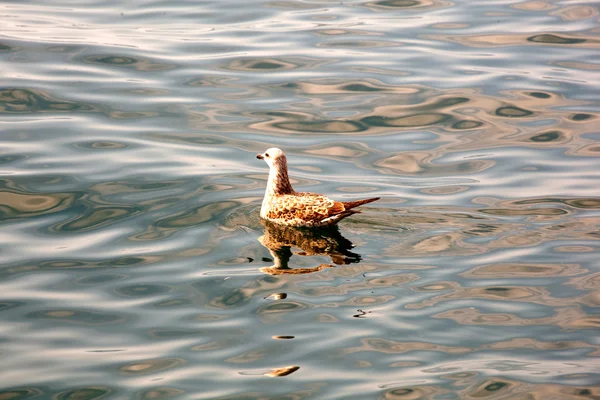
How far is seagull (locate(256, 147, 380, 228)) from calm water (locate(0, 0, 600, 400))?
258 millimetres

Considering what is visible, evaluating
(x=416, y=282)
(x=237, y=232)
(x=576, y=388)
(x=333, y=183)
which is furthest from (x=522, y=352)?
(x=333, y=183)

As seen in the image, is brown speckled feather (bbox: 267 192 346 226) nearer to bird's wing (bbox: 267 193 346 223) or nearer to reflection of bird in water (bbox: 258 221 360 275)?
bird's wing (bbox: 267 193 346 223)

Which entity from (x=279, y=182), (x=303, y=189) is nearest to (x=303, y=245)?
(x=279, y=182)

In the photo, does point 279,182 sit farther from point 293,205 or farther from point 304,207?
point 304,207

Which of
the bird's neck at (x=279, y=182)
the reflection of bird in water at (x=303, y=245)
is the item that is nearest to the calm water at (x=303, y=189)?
the reflection of bird in water at (x=303, y=245)

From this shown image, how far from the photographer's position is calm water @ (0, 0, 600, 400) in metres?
9.44

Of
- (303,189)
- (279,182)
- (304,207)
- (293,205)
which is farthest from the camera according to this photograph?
(303,189)

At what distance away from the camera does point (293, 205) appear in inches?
506

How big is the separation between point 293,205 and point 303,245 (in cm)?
65

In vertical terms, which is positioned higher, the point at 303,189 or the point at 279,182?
the point at 279,182

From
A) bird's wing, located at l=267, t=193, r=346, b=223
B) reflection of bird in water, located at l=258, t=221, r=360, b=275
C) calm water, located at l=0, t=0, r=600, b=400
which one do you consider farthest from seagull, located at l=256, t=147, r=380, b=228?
calm water, located at l=0, t=0, r=600, b=400

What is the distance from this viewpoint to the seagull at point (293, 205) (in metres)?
12.5

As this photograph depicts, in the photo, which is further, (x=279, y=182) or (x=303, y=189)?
(x=303, y=189)

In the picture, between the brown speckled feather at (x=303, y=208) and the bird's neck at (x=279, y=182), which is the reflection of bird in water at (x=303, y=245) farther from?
the bird's neck at (x=279, y=182)
